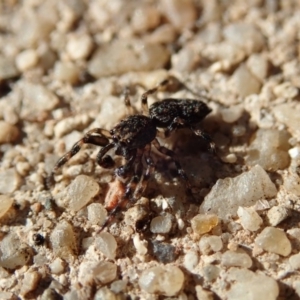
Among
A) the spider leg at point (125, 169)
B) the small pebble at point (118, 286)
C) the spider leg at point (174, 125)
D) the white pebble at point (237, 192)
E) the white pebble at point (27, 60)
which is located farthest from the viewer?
the white pebble at point (27, 60)

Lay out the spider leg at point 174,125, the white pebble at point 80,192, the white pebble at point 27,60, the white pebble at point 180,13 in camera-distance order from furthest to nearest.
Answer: the white pebble at point 180,13, the white pebble at point 27,60, the spider leg at point 174,125, the white pebble at point 80,192

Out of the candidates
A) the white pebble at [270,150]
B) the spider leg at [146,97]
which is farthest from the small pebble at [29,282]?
the white pebble at [270,150]

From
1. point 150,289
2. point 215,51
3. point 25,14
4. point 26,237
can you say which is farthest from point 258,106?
point 25,14

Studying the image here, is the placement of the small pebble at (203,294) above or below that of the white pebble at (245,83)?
below

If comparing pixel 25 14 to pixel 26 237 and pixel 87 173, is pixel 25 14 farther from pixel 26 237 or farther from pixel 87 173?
pixel 26 237

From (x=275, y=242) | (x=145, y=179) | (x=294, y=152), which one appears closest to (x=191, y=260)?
(x=275, y=242)

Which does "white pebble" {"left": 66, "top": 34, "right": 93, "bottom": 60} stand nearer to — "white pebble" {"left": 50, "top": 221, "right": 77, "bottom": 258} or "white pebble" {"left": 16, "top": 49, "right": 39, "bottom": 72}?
"white pebble" {"left": 16, "top": 49, "right": 39, "bottom": 72}

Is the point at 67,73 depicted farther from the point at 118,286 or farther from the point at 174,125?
the point at 118,286

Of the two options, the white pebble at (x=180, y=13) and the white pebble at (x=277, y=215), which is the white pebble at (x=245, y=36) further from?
the white pebble at (x=277, y=215)
